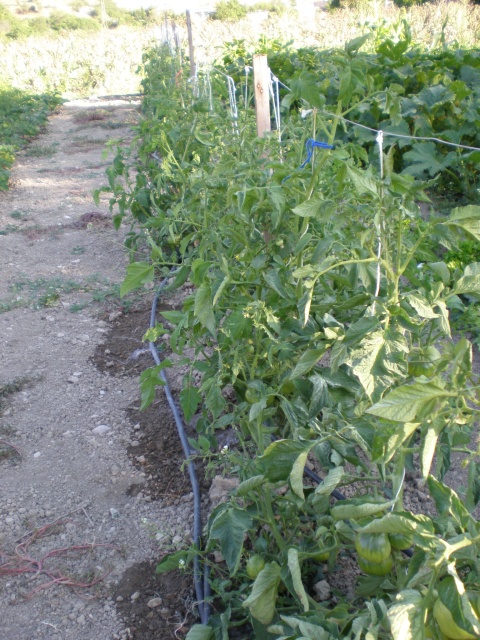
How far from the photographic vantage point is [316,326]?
1762mm

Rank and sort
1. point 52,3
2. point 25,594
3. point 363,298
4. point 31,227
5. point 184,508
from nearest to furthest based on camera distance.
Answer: point 363,298 < point 25,594 < point 184,508 < point 31,227 < point 52,3

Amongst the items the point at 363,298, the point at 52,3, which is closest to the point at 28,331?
the point at 363,298

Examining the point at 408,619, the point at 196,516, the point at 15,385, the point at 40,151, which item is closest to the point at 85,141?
the point at 40,151

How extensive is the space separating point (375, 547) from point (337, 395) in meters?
0.51

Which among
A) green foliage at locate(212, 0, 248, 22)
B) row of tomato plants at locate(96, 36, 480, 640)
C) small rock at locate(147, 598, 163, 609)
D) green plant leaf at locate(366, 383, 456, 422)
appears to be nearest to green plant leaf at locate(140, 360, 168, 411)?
row of tomato plants at locate(96, 36, 480, 640)

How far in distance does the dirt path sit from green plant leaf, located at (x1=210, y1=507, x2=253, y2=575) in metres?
0.56

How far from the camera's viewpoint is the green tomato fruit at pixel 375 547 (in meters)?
1.17

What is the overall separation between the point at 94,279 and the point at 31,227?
1.66 m

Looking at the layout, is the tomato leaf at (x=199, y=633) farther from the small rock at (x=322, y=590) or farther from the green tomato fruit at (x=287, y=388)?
the green tomato fruit at (x=287, y=388)

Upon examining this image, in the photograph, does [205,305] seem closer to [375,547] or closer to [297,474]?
[297,474]

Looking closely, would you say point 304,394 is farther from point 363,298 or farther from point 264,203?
point 264,203

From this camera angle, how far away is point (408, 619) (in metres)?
0.91

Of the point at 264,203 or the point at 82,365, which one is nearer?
the point at 264,203

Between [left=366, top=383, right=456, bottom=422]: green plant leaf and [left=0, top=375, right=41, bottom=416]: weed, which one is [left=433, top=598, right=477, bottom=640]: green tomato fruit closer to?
[left=366, top=383, right=456, bottom=422]: green plant leaf
